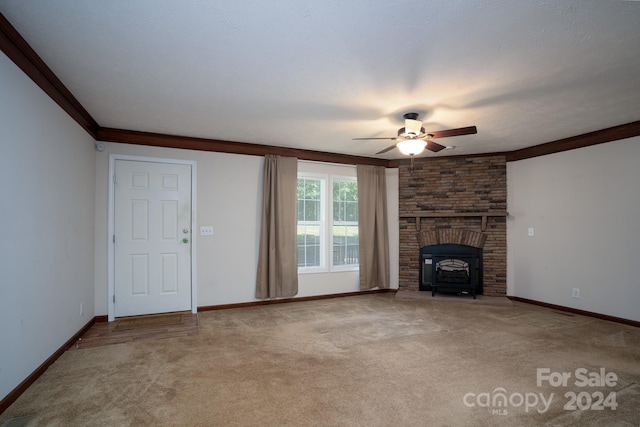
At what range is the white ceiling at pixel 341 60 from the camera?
6.43 feet

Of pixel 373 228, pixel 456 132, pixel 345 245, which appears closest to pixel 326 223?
pixel 345 245

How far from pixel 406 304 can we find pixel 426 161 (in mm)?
2528

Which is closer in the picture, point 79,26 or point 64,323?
point 79,26

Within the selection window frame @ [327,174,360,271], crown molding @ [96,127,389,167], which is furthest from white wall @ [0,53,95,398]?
window frame @ [327,174,360,271]

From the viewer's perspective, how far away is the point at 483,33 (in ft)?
7.07

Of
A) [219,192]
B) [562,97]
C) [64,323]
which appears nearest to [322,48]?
[562,97]

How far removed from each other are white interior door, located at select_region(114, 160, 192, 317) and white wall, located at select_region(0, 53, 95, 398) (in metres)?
0.61

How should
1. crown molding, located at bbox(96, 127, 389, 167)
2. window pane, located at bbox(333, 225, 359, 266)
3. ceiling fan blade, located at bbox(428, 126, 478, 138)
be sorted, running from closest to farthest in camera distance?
ceiling fan blade, located at bbox(428, 126, 478, 138), crown molding, located at bbox(96, 127, 389, 167), window pane, located at bbox(333, 225, 359, 266)

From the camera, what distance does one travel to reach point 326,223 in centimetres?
565

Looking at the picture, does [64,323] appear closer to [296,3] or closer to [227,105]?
[227,105]

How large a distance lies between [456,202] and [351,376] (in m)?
4.03

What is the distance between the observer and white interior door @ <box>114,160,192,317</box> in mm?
4328

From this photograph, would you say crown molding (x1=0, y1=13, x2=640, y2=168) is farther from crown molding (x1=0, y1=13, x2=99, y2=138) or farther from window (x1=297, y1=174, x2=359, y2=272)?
window (x1=297, y1=174, x2=359, y2=272)

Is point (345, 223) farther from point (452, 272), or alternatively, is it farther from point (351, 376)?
point (351, 376)
